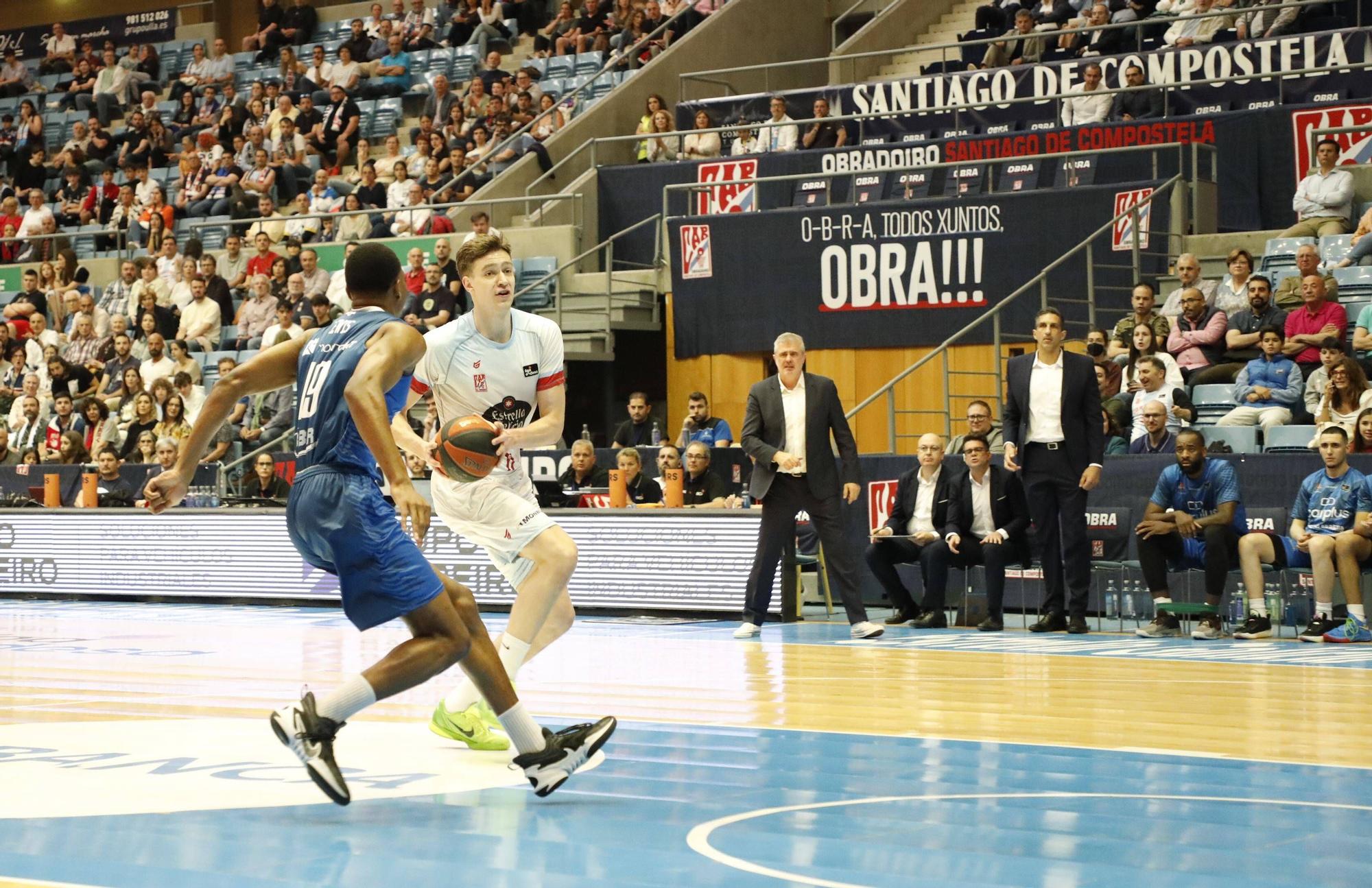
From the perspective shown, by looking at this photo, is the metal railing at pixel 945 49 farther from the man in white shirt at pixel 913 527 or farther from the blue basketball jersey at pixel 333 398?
the blue basketball jersey at pixel 333 398

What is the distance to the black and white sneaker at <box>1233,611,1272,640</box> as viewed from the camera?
11352 millimetres

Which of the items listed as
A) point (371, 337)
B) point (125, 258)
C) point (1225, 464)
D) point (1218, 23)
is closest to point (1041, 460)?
point (1225, 464)

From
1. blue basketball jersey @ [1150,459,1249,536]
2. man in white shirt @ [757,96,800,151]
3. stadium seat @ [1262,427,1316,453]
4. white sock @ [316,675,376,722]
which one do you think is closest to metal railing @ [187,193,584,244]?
man in white shirt @ [757,96,800,151]

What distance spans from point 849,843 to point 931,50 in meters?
19.2

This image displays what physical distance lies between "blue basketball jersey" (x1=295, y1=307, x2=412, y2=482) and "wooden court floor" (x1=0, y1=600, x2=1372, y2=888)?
42.1 inches

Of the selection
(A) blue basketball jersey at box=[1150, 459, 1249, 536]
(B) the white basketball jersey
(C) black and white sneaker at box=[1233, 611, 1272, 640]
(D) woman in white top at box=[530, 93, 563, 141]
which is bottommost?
(C) black and white sneaker at box=[1233, 611, 1272, 640]

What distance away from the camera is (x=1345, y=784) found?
18.4 feet

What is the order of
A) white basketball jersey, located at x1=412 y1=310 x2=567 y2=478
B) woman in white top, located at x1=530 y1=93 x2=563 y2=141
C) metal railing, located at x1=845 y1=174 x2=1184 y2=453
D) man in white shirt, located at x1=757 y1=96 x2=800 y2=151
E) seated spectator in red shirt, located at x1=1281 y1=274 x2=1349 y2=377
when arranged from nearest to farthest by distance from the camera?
white basketball jersey, located at x1=412 y1=310 x2=567 y2=478 → seated spectator in red shirt, located at x1=1281 y1=274 x2=1349 y2=377 → metal railing, located at x1=845 y1=174 x2=1184 y2=453 → man in white shirt, located at x1=757 y1=96 x2=800 y2=151 → woman in white top, located at x1=530 y1=93 x2=563 y2=141

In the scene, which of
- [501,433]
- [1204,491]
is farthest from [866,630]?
[501,433]

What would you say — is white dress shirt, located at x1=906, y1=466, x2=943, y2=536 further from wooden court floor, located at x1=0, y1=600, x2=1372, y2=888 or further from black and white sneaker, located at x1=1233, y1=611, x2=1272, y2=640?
wooden court floor, located at x1=0, y1=600, x2=1372, y2=888

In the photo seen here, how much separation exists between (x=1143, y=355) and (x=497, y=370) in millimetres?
8428

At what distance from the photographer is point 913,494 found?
13.0 meters

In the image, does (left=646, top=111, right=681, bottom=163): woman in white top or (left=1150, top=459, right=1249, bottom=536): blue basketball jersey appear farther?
(left=646, top=111, right=681, bottom=163): woman in white top

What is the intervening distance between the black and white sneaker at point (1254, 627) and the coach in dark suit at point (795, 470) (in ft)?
7.86
